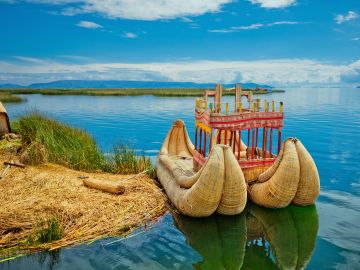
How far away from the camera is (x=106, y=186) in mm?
9117

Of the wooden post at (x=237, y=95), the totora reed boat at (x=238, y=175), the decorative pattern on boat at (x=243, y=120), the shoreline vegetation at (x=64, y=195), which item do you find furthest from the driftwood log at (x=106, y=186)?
the wooden post at (x=237, y=95)

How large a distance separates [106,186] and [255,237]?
3.67m

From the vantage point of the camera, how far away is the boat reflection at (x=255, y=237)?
6.84 m

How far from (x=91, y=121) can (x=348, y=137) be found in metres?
19.9

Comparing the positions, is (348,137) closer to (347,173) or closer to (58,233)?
(347,173)

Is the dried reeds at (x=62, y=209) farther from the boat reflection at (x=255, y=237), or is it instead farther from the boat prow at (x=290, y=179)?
the boat prow at (x=290, y=179)

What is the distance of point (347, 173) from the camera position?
12789mm

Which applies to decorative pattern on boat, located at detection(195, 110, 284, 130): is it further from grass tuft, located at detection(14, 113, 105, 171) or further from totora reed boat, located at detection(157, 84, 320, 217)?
grass tuft, located at detection(14, 113, 105, 171)

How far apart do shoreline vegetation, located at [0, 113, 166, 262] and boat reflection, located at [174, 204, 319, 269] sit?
120 centimetres

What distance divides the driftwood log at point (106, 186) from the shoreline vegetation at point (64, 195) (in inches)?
4.9

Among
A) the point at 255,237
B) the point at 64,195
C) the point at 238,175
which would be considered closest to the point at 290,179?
the point at 238,175

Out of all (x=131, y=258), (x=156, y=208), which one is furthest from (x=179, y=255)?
(x=156, y=208)

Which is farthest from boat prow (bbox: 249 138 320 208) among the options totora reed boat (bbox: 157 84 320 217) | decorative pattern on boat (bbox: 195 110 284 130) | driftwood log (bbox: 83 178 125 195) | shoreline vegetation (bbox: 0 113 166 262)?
driftwood log (bbox: 83 178 125 195)

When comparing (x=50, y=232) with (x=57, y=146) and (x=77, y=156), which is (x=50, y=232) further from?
(x=57, y=146)
